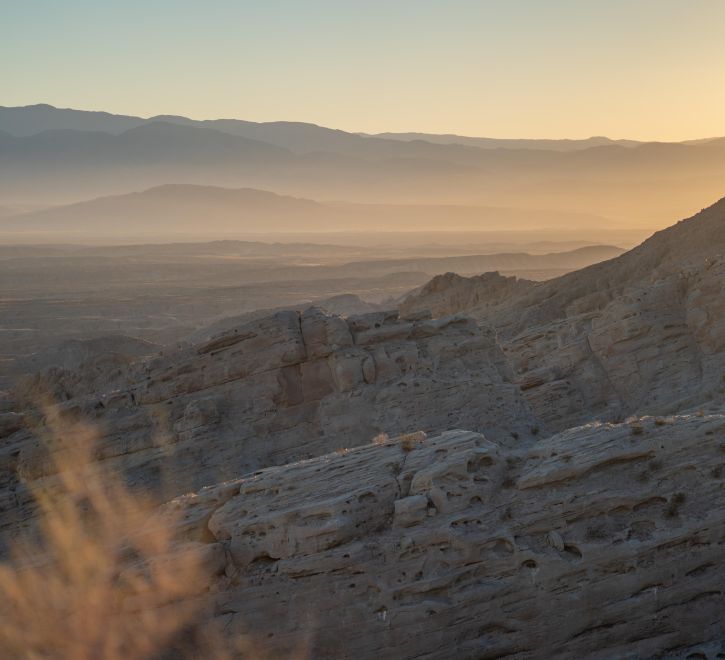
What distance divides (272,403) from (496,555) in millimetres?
7992

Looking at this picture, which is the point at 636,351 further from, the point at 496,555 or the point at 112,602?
the point at 112,602

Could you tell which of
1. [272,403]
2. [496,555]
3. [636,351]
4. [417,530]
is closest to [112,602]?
[417,530]

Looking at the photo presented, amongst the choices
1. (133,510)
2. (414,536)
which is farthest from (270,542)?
(133,510)

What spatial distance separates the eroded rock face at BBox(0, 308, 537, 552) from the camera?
18172 millimetres

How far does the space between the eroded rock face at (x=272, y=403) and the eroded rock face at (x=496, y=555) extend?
4.90m

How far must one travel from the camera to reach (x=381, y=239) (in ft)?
645

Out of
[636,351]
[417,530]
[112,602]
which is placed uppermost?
[636,351]

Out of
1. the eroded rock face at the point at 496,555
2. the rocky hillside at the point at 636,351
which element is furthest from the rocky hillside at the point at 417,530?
the rocky hillside at the point at 636,351

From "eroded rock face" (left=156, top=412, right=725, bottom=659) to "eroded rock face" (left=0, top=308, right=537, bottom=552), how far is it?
4898 millimetres

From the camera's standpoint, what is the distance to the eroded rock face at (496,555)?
12.2 metres

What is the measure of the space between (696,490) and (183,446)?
416 inches

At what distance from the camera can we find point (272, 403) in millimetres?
19109

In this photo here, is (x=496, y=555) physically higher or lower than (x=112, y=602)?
higher

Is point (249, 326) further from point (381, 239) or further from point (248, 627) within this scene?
A: point (381, 239)
